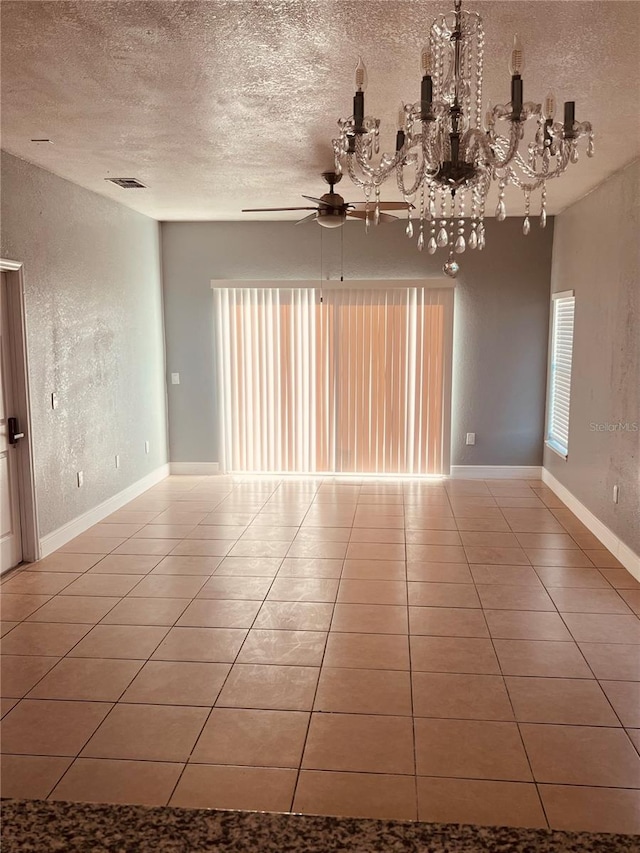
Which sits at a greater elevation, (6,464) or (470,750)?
(6,464)

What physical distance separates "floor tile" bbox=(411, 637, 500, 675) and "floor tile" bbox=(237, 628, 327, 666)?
50 cm

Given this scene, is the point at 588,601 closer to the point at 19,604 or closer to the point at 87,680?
the point at 87,680

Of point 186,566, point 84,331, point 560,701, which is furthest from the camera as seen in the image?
point 84,331

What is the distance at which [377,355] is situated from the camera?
7445 millimetres

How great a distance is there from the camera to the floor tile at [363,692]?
2.97 m

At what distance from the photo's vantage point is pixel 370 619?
12.7 feet

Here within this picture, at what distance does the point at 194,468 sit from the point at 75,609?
392 cm

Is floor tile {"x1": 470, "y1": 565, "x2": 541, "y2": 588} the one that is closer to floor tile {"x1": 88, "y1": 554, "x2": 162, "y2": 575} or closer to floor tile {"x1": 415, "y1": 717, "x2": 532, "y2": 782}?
floor tile {"x1": 415, "y1": 717, "x2": 532, "y2": 782}

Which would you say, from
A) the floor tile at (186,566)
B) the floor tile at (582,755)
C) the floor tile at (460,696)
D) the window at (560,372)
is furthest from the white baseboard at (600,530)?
the floor tile at (186,566)

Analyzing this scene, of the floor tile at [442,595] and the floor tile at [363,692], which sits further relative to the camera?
the floor tile at [442,595]

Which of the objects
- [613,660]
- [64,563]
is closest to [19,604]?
[64,563]

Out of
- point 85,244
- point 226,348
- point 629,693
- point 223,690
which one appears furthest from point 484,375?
point 223,690

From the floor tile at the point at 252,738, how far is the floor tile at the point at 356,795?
150 mm

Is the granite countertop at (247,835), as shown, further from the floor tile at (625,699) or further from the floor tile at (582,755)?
the floor tile at (625,699)
